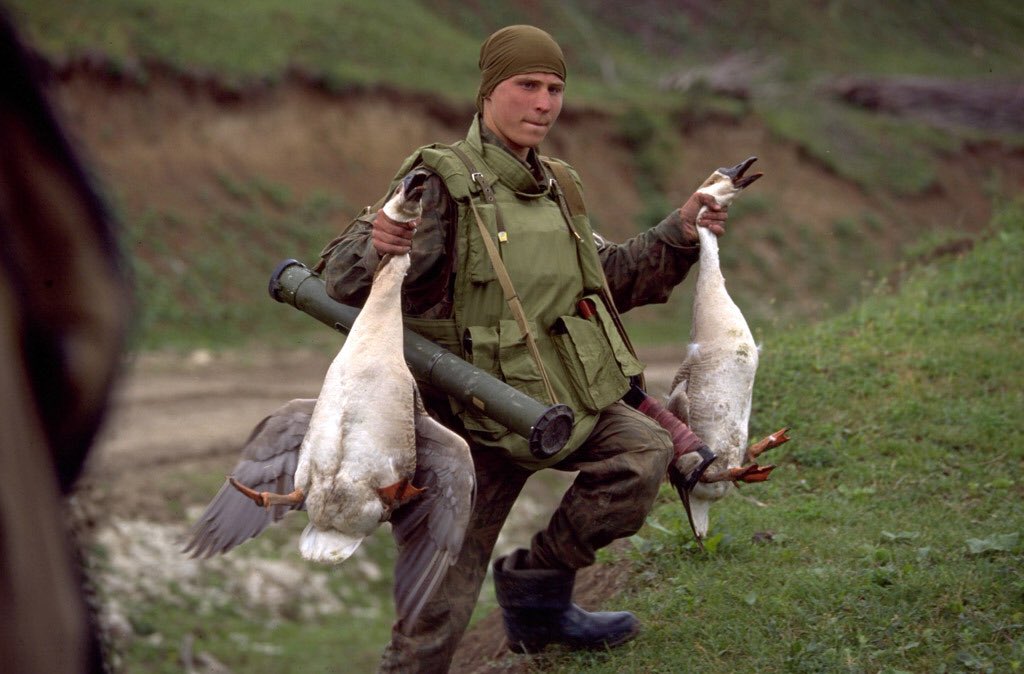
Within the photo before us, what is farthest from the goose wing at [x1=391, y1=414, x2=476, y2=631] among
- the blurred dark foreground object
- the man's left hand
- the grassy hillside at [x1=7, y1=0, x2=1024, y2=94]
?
the grassy hillside at [x1=7, y1=0, x2=1024, y2=94]

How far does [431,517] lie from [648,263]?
1344 millimetres

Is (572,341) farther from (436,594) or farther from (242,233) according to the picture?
(242,233)

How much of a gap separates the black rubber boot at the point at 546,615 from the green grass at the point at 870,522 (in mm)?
80

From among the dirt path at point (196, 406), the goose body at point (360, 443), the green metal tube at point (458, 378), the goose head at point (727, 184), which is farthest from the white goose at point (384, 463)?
the dirt path at point (196, 406)

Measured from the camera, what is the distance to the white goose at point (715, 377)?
398cm

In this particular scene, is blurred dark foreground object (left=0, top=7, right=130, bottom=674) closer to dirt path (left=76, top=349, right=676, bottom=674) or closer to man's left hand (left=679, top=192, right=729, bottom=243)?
man's left hand (left=679, top=192, right=729, bottom=243)

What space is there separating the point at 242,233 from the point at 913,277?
33.4ft

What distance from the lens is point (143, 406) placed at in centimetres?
1087

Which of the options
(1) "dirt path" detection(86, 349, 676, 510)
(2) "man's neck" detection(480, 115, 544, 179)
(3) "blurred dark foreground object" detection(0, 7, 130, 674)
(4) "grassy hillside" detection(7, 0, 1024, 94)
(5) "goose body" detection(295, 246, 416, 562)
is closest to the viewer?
(3) "blurred dark foreground object" detection(0, 7, 130, 674)

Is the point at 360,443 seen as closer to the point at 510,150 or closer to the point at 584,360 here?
the point at 584,360

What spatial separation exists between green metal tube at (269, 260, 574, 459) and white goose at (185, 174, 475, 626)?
0.44 feet

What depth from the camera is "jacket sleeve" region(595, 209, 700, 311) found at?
407 centimetres

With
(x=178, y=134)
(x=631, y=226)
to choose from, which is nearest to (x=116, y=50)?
(x=178, y=134)

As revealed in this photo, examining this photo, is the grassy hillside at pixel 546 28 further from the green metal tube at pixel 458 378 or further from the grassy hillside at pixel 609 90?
the green metal tube at pixel 458 378
